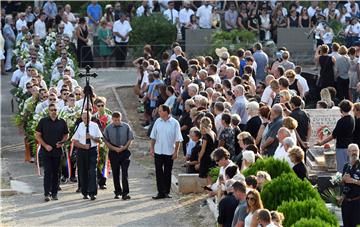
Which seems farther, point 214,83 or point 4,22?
point 4,22

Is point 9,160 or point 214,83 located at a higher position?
point 214,83

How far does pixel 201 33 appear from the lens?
3662 cm

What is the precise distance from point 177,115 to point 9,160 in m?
3.72

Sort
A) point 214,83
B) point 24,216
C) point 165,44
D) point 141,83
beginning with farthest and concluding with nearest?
point 165,44, point 141,83, point 214,83, point 24,216

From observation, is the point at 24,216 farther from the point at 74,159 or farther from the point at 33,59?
the point at 33,59

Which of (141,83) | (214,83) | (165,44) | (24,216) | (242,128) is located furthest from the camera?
(165,44)

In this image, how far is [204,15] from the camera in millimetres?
37969

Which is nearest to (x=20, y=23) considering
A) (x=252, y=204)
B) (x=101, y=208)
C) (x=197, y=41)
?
(x=197, y=41)

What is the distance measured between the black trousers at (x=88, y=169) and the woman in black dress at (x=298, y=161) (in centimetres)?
497

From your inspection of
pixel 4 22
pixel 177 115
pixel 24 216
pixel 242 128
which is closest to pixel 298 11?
pixel 4 22

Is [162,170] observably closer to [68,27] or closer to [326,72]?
[326,72]

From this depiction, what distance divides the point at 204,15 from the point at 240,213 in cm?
2243

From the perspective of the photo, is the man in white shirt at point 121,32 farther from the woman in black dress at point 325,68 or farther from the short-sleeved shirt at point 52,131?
the short-sleeved shirt at point 52,131

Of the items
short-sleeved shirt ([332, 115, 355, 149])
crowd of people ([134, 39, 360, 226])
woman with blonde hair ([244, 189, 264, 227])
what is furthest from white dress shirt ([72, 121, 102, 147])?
woman with blonde hair ([244, 189, 264, 227])
